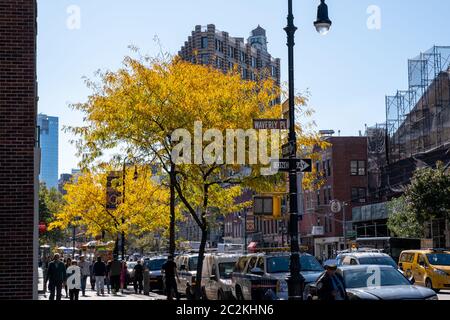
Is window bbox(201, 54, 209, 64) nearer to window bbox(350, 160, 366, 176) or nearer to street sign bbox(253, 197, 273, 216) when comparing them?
window bbox(350, 160, 366, 176)

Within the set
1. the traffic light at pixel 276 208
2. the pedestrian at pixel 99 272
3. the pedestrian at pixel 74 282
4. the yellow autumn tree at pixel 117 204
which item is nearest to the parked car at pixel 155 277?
the yellow autumn tree at pixel 117 204

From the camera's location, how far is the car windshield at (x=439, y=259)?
32344 millimetres

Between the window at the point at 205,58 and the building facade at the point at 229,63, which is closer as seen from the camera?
the building facade at the point at 229,63

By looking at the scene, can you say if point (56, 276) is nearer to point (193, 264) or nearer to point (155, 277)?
point (193, 264)

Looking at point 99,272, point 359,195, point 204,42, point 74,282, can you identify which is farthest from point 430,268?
point 204,42

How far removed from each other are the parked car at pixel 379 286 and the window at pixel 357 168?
6386 centimetres

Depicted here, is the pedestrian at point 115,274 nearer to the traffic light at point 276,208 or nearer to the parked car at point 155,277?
the parked car at point 155,277

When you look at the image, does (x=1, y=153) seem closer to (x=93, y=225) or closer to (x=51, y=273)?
(x=51, y=273)

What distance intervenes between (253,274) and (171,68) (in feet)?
29.4

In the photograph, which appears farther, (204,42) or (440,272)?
(204,42)

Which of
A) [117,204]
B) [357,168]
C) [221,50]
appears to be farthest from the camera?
[221,50]

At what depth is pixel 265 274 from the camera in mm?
21609

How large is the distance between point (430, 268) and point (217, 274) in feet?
36.5
